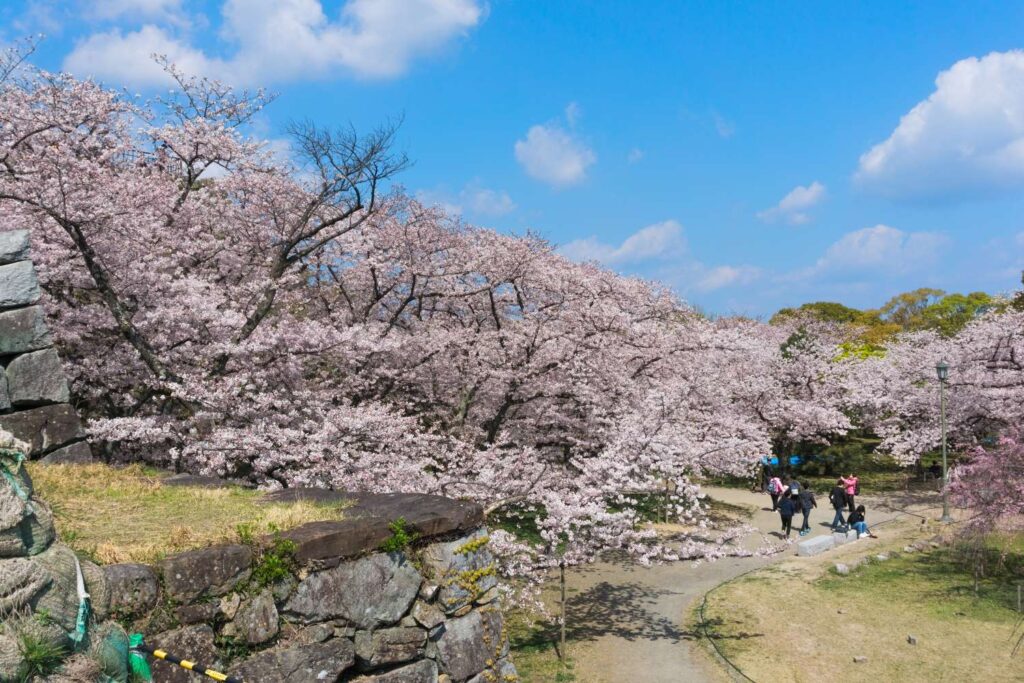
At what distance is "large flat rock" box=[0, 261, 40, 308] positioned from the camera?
9789 millimetres

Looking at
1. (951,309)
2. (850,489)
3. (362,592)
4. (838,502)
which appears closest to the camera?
(362,592)

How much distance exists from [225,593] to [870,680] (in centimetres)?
1031

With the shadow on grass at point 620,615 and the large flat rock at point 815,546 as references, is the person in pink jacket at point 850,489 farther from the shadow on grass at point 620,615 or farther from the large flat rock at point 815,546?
the shadow on grass at point 620,615

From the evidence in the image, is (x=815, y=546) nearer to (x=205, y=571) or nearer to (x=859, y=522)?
(x=859, y=522)

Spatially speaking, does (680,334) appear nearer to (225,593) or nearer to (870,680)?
(870,680)

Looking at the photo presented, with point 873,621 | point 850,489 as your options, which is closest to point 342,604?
point 873,621

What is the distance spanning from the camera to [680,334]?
72.7 ft

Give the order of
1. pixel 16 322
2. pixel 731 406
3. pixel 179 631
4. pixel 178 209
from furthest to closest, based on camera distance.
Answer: pixel 731 406 < pixel 178 209 < pixel 16 322 < pixel 179 631

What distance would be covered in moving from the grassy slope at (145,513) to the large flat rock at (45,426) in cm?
244

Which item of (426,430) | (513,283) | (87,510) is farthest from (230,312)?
(87,510)

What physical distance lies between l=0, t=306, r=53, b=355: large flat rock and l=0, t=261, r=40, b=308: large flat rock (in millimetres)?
117

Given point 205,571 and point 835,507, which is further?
point 835,507

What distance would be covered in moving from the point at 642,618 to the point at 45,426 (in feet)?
35.5

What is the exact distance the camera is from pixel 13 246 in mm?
9945
